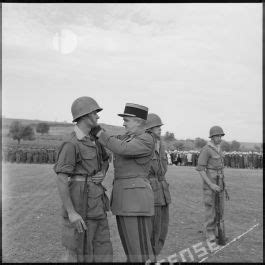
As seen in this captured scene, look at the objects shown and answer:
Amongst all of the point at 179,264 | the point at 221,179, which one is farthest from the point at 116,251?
the point at 221,179

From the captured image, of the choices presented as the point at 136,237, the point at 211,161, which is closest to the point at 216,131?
the point at 211,161

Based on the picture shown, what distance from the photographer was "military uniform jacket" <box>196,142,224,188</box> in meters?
8.02

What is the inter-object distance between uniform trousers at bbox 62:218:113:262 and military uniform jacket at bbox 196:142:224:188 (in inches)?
161

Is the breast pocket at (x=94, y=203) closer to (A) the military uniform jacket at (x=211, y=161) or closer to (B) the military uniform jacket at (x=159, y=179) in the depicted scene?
(B) the military uniform jacket at (x=159, y=179)

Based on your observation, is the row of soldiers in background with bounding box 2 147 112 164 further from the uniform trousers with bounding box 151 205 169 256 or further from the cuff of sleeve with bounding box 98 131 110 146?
the cuff of sleeve with bounding box 98 131 110 146

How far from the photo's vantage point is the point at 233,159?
126 ft

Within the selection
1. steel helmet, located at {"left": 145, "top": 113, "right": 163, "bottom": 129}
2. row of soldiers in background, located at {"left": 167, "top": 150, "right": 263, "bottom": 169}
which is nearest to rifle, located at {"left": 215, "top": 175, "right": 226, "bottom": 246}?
steel helmet, located at {"left": 145, "top": 113, "right": 163, "bottom": 129}

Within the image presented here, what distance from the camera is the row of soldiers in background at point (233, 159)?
3762 centimetres

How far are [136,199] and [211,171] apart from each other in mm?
3919

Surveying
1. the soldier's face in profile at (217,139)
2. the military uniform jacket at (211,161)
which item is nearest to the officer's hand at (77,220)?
the military uniform jacket at (211,161)

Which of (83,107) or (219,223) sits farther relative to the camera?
(219,223)

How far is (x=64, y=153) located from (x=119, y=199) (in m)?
0.87

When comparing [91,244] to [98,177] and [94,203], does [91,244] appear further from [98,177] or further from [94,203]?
[98,177]

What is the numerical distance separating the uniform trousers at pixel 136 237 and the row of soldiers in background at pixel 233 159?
34.1 m
